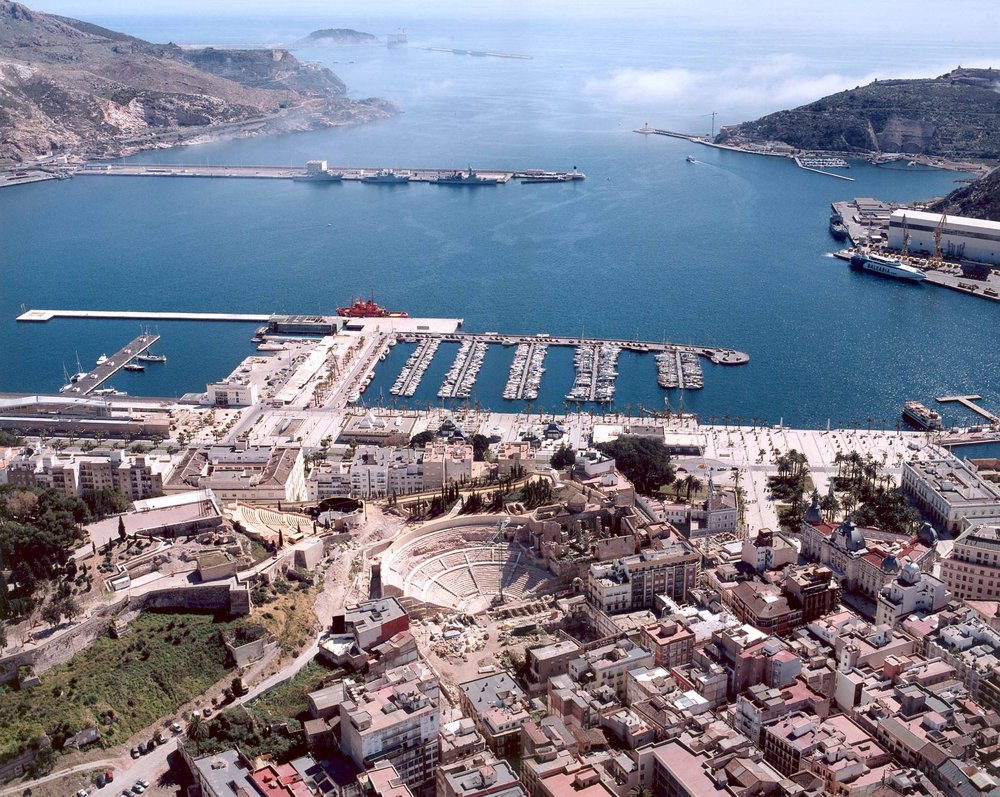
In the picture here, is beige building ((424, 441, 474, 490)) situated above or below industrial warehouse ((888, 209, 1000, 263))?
below

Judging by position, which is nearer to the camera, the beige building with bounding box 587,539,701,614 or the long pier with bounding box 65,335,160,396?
the beige building with bounding box 587,539,701,614

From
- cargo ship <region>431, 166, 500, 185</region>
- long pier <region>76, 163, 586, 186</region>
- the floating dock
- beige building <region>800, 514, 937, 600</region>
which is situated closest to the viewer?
beige building <region>800, 514, 937, 600</region>

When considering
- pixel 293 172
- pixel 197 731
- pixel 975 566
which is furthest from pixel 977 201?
pixel 197 731

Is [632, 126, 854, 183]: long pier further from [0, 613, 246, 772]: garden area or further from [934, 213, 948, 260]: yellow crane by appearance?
[0, 613, 246, 772]: garden area

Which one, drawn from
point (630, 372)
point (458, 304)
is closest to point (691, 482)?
point (630, 372)

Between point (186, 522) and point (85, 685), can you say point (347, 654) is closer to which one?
point (85, 685)

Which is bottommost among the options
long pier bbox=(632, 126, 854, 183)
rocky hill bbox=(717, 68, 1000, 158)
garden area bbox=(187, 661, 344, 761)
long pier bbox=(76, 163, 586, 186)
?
garden area bbox=(187, 661, 344, 761)

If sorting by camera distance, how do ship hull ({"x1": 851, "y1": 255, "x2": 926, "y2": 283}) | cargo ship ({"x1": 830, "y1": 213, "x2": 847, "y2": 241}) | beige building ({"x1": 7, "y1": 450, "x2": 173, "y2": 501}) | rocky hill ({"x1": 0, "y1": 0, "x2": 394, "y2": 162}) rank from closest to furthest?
beige building ({"x1": 7, "y1": 450, "x2": 173, "y2": 501})
ship hull ({"x1": 851, "y1": 255, "x2": 926, "y2": 283})
cargo ship ({"x1": 830, "y1": 213, "x2": 847, "y2": 241})
rocky hill ({"x1": 0, "y1": 0, "x2": 394, "y2": 162})

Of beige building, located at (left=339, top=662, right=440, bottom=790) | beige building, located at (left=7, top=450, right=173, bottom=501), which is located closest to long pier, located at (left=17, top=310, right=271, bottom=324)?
beige building, located at (left=7, top=450, right=173, bottom=501)
